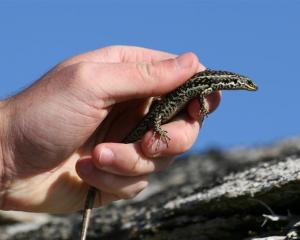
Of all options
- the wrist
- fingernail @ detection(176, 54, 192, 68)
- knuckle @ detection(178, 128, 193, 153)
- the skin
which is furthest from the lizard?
the wrist

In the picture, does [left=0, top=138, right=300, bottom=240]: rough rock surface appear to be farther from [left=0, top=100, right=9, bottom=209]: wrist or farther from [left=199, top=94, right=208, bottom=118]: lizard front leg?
[left=0, top=100, right=9, bottom=209]: wrist

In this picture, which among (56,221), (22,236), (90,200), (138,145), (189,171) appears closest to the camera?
(138,145)

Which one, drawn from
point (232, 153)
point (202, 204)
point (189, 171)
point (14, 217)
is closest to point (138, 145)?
point (202, 204)

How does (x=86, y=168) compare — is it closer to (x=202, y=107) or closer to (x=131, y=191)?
(x=131, y=191)

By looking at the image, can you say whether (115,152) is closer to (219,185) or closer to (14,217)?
(219,185)

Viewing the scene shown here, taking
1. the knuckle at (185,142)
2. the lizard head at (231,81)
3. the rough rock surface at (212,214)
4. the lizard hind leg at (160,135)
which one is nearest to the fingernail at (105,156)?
the lizard hind leg at (160,135)

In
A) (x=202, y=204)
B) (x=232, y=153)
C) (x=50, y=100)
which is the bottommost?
(x=202, y=204)

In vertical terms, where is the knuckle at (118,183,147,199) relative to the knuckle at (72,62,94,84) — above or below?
below
